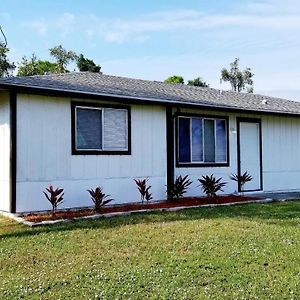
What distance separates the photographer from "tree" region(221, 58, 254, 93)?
2106 inches

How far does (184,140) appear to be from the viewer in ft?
44.7

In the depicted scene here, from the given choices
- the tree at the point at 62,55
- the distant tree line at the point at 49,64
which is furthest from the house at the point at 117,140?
the tree at the point at 62,55

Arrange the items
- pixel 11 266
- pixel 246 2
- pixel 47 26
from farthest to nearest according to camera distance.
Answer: pixel 47 26
pixel 246 2
pixel 11 266

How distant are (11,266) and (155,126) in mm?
7383

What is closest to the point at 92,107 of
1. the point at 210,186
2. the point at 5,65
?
the point at 210,186

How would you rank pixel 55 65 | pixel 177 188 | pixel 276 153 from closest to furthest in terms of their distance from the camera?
pixel 177 188
pixel 276 153
pixel 55 65

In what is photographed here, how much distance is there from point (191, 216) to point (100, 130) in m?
3.39

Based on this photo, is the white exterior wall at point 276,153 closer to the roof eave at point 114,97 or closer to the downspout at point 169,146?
the roof eave at point 114,97

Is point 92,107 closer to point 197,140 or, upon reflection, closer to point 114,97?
point 114,97

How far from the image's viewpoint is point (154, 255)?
642 cm

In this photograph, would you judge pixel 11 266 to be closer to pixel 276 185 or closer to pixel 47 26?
pixel 276 185

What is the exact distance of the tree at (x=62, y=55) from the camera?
44694 millimetres

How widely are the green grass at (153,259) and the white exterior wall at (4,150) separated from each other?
1.38 m

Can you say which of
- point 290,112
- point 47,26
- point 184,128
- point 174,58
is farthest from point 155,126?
point 174,58
